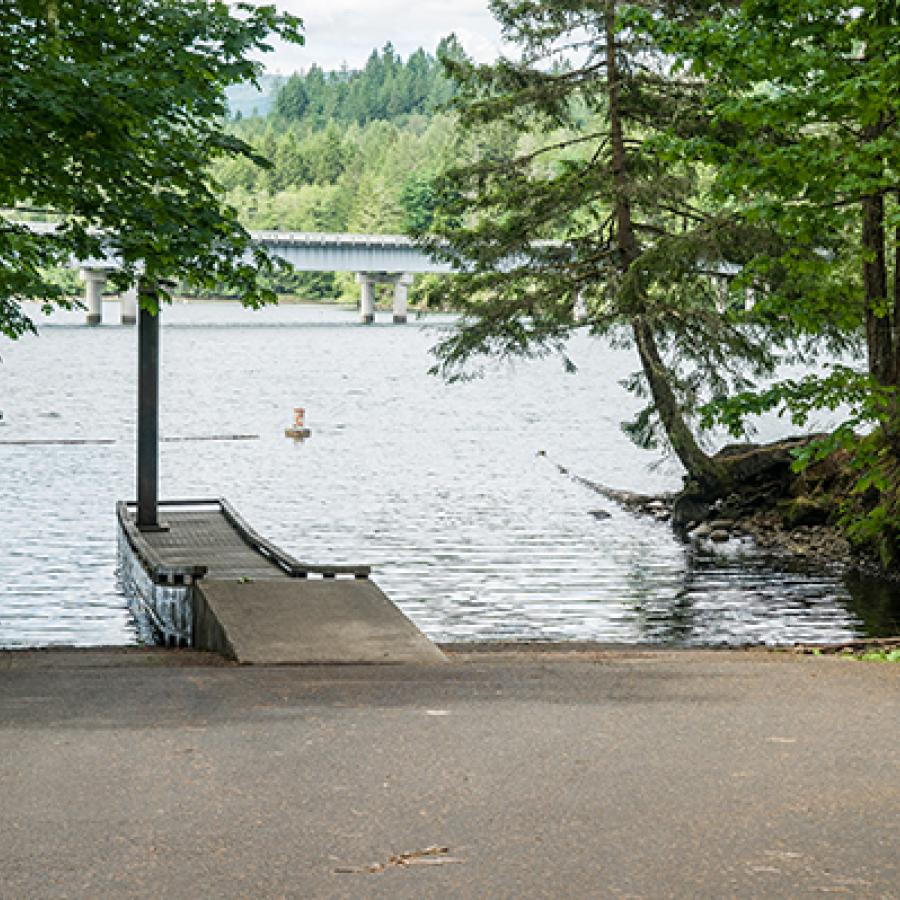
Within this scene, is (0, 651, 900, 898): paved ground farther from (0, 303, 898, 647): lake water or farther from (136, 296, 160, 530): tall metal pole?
(136, 296, 160, 530): tall metal pole

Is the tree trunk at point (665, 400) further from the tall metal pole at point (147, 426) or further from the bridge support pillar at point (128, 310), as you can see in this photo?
the bridge support pillar at point (128, 310)

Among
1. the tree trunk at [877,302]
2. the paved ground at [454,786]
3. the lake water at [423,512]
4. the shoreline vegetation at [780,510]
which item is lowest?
the lake water at [423,512]

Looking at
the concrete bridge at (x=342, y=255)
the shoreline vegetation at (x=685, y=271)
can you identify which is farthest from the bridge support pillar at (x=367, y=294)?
the shoreline vegetation at (x=685, y=271)

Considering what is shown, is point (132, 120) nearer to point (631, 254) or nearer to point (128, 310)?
point (631, 254)

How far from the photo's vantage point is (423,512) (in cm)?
3177

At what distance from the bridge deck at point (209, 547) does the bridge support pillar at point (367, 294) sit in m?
103

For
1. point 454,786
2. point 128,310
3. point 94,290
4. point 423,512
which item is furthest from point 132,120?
point 128,310

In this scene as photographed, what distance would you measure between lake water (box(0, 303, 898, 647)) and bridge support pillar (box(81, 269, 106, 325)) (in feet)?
99.2

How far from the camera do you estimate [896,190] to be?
15.5 m

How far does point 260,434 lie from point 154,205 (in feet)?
137

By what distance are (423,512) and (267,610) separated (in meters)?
19.8

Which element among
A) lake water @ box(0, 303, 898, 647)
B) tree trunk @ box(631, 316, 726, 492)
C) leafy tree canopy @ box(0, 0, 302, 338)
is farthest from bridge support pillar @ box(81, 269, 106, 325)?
leafy tree canopy @ box(0, 0, 302, 338)

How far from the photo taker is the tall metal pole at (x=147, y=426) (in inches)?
811

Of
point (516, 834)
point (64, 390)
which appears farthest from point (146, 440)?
point (64, 390)
